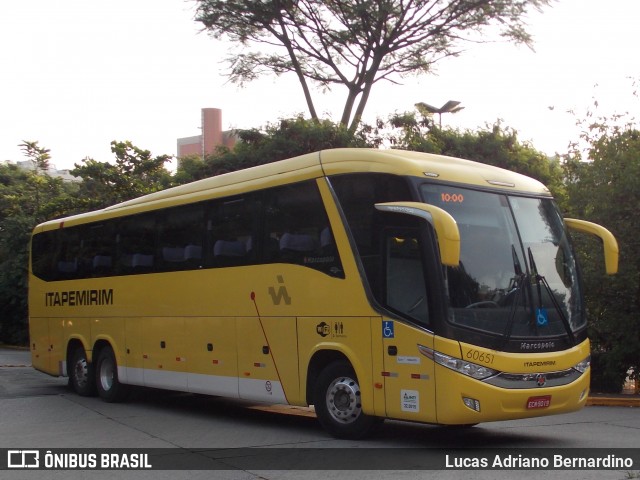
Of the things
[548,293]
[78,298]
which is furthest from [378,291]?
[78,298]

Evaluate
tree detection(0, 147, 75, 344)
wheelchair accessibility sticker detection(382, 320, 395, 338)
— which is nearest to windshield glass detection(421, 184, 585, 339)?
wheelchair accessibility sticker detection(382, 320, 395, 338)

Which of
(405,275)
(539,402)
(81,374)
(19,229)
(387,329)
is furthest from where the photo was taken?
(19,229)

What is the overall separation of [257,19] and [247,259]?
67.8ft

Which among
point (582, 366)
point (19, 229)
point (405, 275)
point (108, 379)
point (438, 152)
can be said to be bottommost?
point (108, 379)

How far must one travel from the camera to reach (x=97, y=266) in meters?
16.6

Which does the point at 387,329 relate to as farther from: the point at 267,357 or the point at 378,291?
the point at 267,357

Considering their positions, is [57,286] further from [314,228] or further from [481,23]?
[481,23]

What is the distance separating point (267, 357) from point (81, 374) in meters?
6.50

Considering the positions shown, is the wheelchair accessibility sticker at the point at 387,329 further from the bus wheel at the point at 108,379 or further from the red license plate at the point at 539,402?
the bus wheel at the point at 108,379

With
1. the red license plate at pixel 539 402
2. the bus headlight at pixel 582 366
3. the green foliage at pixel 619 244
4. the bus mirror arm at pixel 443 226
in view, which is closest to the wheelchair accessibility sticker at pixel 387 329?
the bus mirror arm at pixel 443 226

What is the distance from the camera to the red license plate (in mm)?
9664

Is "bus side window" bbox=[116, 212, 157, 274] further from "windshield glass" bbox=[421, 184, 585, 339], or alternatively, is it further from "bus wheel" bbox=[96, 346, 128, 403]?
"windshield glass" bbox=[421, 184, 585, 339]

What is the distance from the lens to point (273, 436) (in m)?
11.4

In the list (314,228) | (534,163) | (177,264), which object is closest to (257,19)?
(534,163)
